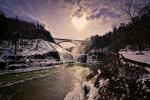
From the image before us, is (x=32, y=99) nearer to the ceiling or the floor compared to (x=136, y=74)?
nearer to the floor

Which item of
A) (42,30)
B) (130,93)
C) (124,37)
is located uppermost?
(42,30)

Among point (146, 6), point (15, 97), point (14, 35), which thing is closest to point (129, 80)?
point (15, 97)

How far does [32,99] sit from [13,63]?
42573 millimetres

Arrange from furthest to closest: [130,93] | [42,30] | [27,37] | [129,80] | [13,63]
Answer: [42,30], [27,37], [13,63], [129,80], [130,93]

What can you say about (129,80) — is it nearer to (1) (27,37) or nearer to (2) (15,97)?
(2) (15,97)

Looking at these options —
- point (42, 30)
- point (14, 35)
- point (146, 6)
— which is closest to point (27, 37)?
point (14, 35)

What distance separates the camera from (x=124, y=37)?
10119 centimetres

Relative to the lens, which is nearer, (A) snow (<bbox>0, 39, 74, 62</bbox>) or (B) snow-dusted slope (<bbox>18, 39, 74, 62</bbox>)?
(A) snow (<bbox>0, 39, 74, 62</bbox>)

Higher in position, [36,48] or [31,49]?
[36,48]

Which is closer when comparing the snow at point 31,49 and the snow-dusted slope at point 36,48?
the snow at point 31,49

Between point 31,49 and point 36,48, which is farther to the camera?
point 36,48

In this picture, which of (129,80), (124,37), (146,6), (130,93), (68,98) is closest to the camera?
(130,93)

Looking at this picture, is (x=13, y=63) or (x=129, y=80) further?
(x=13, y=63)

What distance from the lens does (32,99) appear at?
25.2 meters
